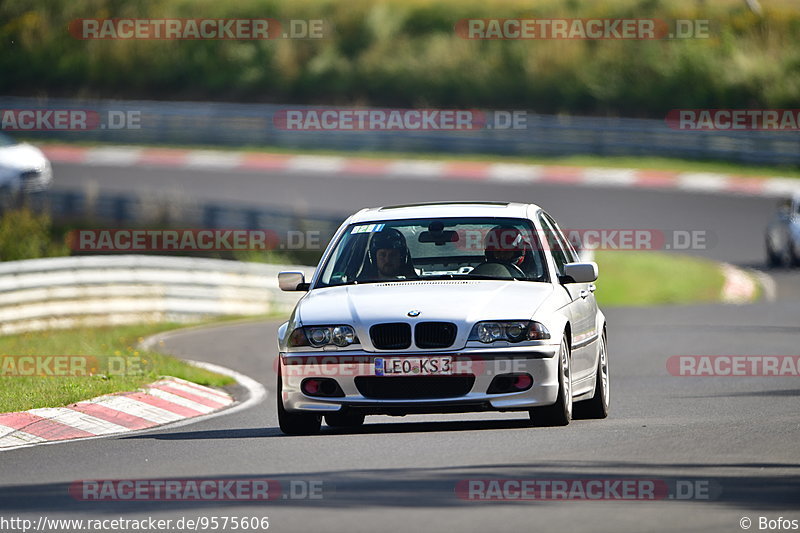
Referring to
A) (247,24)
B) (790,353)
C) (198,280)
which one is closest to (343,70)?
(247,24)

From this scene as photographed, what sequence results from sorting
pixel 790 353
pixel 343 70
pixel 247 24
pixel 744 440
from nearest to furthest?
pixel 744 440, pixel 790 353, pixel 343 70, pixel 247 24

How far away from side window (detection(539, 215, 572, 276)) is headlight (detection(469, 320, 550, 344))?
61.7 inches

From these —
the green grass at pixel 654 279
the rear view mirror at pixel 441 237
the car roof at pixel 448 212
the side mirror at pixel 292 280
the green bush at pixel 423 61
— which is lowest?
the green grass at pixel 654 279

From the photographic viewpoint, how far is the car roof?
11.5 meters

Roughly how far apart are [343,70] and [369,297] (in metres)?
41.0

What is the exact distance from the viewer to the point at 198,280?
2384cm

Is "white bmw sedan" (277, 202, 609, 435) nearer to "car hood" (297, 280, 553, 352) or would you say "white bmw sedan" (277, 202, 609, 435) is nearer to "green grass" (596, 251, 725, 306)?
"car hood" (297, 280, 553, 352)

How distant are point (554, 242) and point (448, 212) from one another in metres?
0.98

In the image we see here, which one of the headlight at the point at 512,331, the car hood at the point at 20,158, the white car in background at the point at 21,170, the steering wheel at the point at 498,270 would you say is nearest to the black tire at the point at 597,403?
the steering wheel at the point at 498,270

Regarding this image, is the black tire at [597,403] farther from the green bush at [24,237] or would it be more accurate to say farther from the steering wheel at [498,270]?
the green bush at [24,237]

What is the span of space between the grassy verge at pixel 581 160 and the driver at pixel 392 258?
29.3 metres

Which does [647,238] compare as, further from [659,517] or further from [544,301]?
[659,517]

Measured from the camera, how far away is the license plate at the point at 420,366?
10.2 m

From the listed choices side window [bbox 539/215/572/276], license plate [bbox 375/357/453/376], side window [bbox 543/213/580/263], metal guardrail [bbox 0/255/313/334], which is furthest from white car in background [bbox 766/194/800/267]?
license plate [bbox 375/357/453/376]
